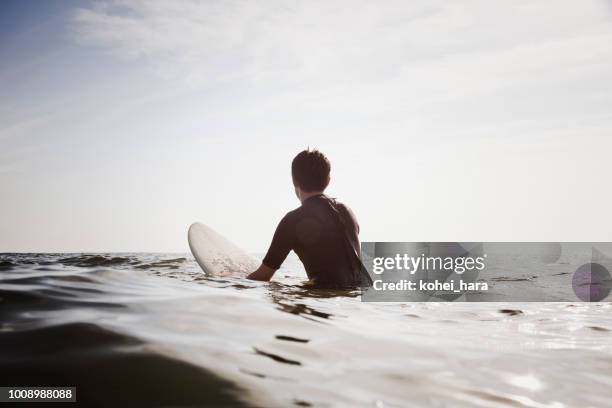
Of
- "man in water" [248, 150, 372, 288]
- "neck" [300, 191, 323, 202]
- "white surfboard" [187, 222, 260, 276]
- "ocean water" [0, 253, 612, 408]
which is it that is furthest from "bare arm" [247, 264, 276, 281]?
"ocean water" [0, 253, 612, 408]

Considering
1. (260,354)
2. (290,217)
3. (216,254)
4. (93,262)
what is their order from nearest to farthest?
1. (260,354)
2. (290,217)
3. (216,254)
4. (93,262)

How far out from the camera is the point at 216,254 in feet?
20.0

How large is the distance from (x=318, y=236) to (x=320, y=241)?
53mm

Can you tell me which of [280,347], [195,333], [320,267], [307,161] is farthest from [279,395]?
[307,161]

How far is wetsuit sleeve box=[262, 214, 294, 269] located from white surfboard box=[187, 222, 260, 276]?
134cm

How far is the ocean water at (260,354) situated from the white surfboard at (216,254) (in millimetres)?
2952

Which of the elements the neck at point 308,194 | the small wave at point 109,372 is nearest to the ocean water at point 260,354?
the small wave at point 109,372

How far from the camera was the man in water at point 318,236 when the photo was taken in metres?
4.12

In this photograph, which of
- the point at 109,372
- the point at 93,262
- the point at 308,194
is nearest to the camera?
the point at 109,372

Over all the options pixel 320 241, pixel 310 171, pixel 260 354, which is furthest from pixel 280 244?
pixel 260 354

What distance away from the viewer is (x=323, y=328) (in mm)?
2105

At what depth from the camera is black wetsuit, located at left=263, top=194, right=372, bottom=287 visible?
4117mm

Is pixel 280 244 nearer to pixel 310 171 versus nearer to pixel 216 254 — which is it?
pixel 310 171

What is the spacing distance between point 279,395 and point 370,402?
0.26m
